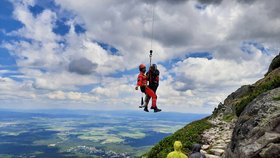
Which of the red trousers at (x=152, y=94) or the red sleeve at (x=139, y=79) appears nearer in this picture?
the red sleeve at (x=139, y=79)

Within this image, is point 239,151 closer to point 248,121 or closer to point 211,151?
point 248,121

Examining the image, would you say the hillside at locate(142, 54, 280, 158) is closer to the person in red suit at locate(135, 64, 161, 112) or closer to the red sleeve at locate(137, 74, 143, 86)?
the person in red suit at locate(135, 64, 161, 112)

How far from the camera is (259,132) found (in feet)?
44.4

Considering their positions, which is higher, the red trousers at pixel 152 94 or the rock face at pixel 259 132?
the red trousers at pixel 152 94

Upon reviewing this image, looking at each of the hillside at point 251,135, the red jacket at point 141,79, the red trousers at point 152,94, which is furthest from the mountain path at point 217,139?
the red jacket at point 141,79

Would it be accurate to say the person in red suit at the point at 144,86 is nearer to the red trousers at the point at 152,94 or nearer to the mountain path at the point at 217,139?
the red trousers at the point at 152,94

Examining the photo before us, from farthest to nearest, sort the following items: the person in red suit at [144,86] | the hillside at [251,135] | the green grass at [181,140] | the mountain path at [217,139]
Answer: the green grass at [181,140], the mountain path at [217,139], the person in red suit at [144,86], the hillside at [251,135]

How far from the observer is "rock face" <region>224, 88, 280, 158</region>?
12.5 meters

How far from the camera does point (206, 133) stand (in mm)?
24516

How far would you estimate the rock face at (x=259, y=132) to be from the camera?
41.0 feet

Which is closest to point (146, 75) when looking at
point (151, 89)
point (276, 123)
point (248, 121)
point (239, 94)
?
point (151, 89)

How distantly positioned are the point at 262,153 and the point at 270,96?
5006mm

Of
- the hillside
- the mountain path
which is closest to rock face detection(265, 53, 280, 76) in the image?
the mountain path

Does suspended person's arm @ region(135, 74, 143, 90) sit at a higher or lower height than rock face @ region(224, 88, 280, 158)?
higher
